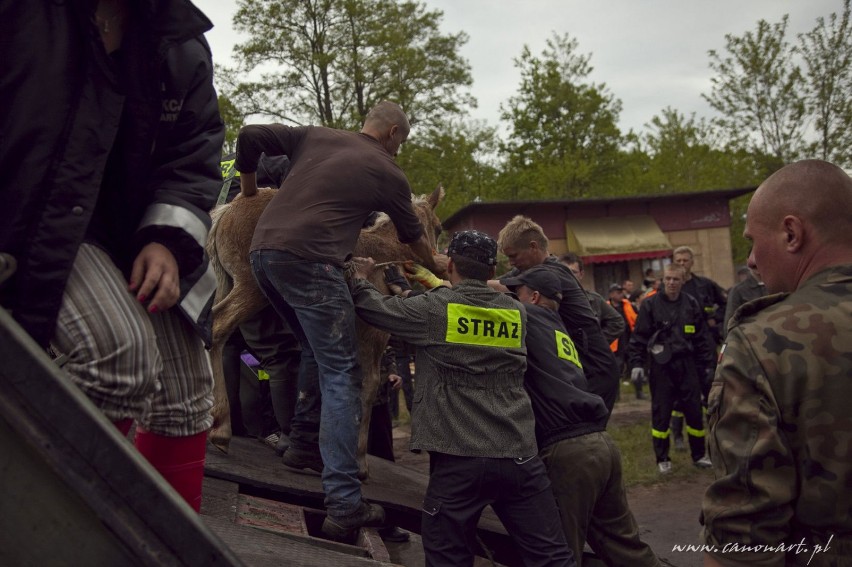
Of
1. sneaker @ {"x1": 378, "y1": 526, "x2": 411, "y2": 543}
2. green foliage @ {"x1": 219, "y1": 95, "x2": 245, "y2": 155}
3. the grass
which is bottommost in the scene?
the grass

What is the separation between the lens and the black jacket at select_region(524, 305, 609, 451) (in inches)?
166

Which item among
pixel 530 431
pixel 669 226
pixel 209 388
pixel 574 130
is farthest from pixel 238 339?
pixel 669 226

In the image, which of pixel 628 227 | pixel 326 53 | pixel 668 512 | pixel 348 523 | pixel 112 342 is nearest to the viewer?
pixel 112 342

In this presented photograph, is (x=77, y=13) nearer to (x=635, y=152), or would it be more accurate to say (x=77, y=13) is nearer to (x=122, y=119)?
(x=122, y=119)

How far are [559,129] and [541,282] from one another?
22.2 metres

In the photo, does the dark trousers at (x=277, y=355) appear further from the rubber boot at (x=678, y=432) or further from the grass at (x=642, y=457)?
the rubber boot at (x=678, y=432)

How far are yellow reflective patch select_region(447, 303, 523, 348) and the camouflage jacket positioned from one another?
1.90m

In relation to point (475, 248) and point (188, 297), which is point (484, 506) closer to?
point (475, 248)

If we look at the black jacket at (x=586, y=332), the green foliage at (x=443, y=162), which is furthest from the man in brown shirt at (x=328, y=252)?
the green foliage at (x=443, y=162)

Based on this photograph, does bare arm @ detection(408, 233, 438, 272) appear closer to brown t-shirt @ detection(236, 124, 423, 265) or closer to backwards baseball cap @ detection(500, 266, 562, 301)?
brown t-shirt @ detection(236, 124, 423, 265)

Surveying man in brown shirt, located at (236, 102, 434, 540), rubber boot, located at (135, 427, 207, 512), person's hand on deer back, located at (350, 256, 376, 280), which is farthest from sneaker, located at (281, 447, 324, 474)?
rubber boot, located at (135, 427, 207, 512)

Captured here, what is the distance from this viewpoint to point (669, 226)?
2953cm

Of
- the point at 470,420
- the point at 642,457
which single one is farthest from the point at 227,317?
the point at 642,457

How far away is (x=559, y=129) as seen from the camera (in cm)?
2605
